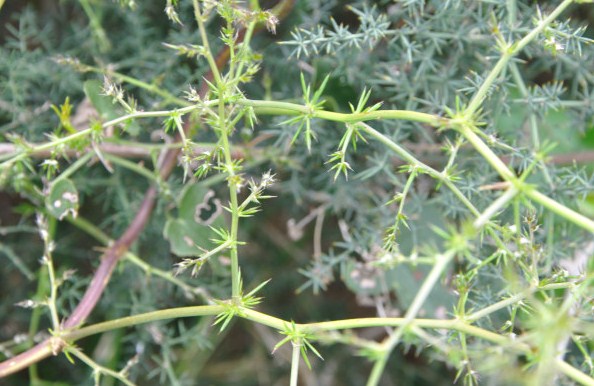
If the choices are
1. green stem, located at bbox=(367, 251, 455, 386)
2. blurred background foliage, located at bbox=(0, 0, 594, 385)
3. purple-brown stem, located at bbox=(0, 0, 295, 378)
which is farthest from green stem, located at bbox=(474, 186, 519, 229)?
purple-brown stem, located at bbox=(0, 0, 295, 378)

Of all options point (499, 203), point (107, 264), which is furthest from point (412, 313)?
point (107, 264)

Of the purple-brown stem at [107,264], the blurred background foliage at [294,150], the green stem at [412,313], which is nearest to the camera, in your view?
the green stem at [412,313]

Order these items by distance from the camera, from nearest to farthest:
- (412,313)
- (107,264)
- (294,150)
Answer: (412,313) → (107,264) → (294,150)

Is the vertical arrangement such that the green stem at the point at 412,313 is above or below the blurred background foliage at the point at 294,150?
above

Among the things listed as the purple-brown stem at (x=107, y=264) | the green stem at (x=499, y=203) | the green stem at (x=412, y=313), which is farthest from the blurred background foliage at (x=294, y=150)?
the green stem at (x=412, y=313)

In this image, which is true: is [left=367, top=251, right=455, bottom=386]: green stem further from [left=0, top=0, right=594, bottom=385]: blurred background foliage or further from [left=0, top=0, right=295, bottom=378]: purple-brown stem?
[left=0, top=0, right=295, bottom=378]: purple-brown stem

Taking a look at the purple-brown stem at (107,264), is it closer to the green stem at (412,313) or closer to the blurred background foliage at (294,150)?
the blurred background foliage at (294,150)

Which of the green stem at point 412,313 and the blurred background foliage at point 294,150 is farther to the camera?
the blurred background foliage at point 294,150

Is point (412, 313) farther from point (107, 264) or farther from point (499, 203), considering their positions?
point (107, 264)

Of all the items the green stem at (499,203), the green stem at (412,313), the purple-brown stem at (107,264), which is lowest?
the purple-brown stem at (107,264)
